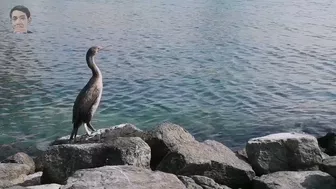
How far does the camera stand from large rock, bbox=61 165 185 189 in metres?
6.07

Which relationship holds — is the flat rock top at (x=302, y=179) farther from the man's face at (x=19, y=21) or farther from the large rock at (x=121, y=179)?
the man's face at (x=19, y=21)

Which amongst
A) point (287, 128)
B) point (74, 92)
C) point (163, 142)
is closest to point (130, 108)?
point (74, 92)

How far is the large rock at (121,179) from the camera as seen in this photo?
6066 mm

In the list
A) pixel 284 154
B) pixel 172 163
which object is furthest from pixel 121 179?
pixel 284 154

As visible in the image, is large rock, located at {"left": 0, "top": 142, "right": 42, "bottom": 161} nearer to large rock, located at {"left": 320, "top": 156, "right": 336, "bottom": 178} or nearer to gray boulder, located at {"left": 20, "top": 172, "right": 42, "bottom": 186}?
gray boulder, located at {"left": 20, "top": 172, "right": 42, "bottom": 186}

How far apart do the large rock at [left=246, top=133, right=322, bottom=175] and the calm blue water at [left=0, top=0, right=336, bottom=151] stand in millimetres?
2873

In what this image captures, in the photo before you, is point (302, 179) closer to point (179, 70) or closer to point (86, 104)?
point (86, 104)

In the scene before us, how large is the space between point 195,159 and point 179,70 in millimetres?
10648

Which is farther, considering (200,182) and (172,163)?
(172,163)

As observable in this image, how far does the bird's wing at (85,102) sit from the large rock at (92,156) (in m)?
1.87

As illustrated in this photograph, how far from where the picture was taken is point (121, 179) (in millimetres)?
6215

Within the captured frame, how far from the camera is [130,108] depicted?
559 inches

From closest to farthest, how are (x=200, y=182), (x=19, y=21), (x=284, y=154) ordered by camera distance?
(x=200, y=182) < (x=284, y=154) < (x=19, y=21)

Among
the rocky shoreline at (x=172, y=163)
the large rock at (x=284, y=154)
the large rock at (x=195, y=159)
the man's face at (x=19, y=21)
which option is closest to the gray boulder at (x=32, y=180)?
the rocky shoreline at (x=172, y=163)
